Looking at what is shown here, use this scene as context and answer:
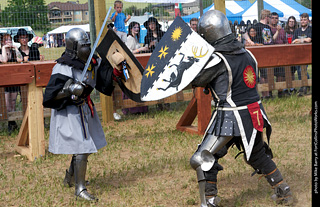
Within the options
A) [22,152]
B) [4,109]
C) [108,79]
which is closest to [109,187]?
[108,79]

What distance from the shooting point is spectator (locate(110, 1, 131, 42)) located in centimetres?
740

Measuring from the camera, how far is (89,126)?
4.40 m

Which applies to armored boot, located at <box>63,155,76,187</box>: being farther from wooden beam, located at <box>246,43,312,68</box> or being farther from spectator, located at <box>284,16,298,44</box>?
spectator, located at <box>284,16,298,44</box>

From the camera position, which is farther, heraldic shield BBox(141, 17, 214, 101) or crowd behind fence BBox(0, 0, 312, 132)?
crowd behind fence BBox(0, 0, 312, 132)

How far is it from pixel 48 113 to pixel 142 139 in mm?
1984

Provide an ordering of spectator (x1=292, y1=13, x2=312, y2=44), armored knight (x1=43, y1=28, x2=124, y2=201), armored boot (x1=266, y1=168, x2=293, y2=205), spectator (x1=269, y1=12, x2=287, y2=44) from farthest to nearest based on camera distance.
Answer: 1. spectator (x1=292, y1=13, x2=312, y2=44)
2. spectator (x1=269, y1=12, x2=287, y2=44)
3. armored knight (x1=43, y1=28, x2=124, y2=201)
4. armored boot (x1=266, y1=168, x2=293, y2=205)

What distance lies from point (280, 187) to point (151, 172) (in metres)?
1.66

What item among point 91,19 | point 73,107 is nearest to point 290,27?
point 91,19

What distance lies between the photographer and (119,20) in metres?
7.45

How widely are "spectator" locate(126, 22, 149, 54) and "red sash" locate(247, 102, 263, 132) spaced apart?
158 inches

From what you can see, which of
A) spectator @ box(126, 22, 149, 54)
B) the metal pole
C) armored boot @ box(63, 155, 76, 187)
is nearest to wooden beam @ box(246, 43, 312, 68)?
spectator @ box(126, 22, 149, 54)

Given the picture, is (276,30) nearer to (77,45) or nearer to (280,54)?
(280,54)
